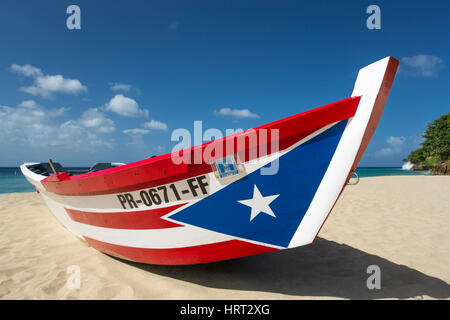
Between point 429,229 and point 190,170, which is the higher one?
point 190,170

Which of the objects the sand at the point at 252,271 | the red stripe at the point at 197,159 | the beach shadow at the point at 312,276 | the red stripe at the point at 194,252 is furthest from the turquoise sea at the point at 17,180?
the beach shadow at the point at 312,276

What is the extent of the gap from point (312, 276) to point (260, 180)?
1.48 m

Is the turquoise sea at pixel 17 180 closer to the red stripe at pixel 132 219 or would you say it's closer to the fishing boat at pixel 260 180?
the red stripe at pixel 132 219

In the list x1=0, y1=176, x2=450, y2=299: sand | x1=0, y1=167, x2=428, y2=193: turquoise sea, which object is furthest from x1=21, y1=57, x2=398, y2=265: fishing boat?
x1=0, y1=167, x2=428, y2=193: turquoise sea

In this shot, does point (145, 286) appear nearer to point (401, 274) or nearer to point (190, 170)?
point (190, 170)

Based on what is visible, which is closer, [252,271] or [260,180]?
[260,180]

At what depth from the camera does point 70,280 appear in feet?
7.29

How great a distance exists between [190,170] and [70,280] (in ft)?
5.85

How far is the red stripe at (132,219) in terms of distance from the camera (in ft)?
6.65

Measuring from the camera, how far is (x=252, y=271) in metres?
2.50

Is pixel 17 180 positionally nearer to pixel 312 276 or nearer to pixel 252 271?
pixel 252 271

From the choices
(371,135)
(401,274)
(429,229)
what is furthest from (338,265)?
(429,229)

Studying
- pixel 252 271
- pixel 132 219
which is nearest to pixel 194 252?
pixel 132 219

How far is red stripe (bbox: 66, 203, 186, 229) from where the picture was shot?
2028 millimetres
